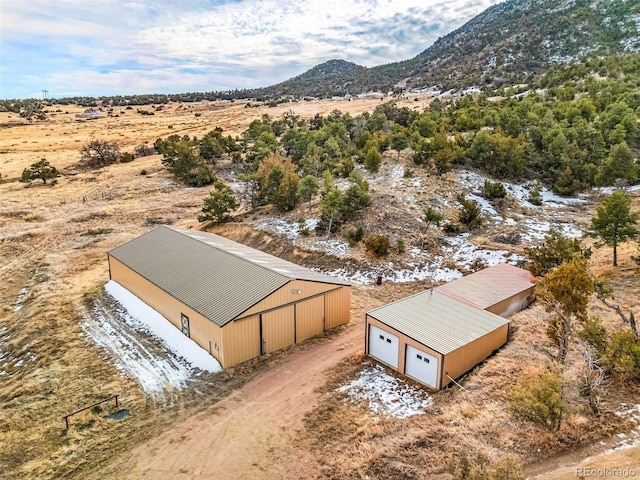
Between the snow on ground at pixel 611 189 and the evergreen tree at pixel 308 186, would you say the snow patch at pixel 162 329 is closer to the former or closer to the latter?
the evergreen tree at pixel 308 186

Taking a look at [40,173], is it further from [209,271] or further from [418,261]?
[418,261]

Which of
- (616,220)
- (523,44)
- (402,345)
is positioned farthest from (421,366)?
(523,44)

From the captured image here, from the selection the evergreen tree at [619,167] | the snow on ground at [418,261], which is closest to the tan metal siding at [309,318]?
the snow on ground at [418,261]

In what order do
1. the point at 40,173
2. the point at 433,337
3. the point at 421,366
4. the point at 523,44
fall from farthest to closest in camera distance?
the point at 523,44, the point at 40,173, the point at 433,337, the point at 421,366

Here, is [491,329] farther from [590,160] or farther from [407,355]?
[590,160]

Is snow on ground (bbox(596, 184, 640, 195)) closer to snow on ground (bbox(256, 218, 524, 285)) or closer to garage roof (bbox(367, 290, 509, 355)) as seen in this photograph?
snow on ground (bbox(256, 218, 524, 285))

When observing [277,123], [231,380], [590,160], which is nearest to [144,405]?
[231,380]
